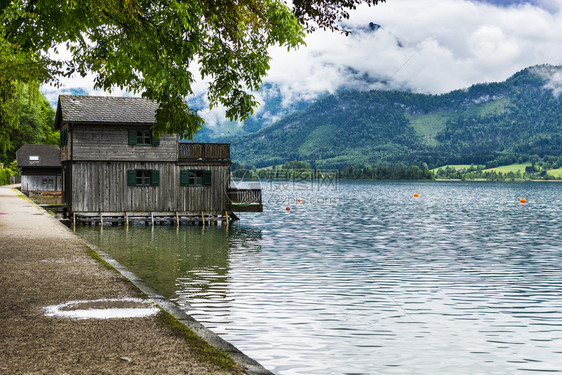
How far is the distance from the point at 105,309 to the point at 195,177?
32886mm

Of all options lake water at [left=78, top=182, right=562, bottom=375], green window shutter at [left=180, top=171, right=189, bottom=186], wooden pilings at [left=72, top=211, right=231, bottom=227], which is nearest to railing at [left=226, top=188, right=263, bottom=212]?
wooden pilings at [left=72, top=211, right=231, bottom=227]

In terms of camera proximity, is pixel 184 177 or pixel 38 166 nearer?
pixel 184 177

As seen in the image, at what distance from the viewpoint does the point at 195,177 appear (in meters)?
43.8

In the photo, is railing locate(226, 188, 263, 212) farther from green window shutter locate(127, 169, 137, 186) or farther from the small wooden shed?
the small wooden shed

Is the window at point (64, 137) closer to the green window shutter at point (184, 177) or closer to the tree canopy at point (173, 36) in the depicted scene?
the green window shutter at point (184, 177)

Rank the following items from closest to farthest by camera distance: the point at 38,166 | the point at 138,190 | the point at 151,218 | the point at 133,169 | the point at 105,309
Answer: the point at 105,309, the point at 133,169, the point at 138,190, the point at 151,218, the point at 38,166

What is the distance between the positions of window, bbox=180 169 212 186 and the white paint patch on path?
103ft

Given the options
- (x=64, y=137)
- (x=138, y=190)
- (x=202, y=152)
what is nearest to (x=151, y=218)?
(x=138, y=190)

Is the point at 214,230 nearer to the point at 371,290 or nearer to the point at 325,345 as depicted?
the point at 371,290

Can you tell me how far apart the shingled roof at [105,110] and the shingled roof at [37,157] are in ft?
169

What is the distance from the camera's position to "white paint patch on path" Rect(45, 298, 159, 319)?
10.6m

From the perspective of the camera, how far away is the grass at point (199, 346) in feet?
26.0

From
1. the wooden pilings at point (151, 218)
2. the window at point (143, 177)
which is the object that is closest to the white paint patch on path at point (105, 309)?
the window at point (143, 177)

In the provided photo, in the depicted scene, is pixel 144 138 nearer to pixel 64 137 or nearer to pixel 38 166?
pixel 64 137
